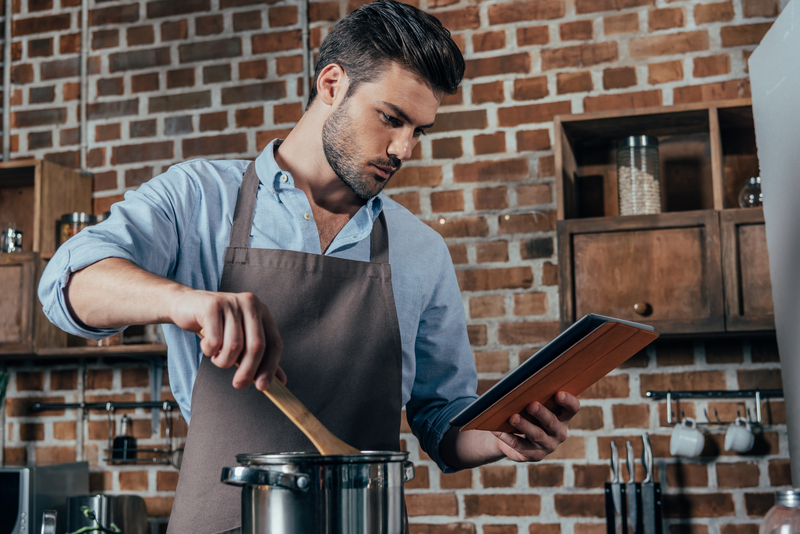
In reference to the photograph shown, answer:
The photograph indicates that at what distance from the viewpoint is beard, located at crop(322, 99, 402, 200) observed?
1299mm

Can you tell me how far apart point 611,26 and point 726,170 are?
1.84 feet

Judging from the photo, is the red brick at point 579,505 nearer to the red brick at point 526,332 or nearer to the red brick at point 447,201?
the red brick at point 526,332

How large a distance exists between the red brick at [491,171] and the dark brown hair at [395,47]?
101 cm

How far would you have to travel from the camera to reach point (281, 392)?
2.80 feet

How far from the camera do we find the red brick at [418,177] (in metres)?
2.41

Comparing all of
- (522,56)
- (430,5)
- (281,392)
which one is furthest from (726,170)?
(281,392)

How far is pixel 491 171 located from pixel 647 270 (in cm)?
61

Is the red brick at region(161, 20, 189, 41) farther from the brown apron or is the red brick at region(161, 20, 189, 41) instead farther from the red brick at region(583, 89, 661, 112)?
the brown apron

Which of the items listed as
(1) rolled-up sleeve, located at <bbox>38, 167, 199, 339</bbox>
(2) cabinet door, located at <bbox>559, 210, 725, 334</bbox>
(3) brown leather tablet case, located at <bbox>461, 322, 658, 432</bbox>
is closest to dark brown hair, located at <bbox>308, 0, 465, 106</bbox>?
(1) rolled-up sleeve, located at <bbox>38, 167, 199, 339</bbox>

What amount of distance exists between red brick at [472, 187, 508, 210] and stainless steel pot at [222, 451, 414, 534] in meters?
1.64

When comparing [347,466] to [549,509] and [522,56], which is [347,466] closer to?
[549,509]

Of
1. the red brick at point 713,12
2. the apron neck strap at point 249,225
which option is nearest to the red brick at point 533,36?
the red brick at point 713,12

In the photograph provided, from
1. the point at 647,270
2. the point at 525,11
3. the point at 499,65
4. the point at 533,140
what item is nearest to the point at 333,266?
the point at 647,270

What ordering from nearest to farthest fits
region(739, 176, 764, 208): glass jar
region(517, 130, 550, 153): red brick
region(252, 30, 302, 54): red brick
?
region(739, 176, 764, 208): glass jar < region(517, 130, 550, 153): red brick < region(252, 30, 302, 54): red brick
